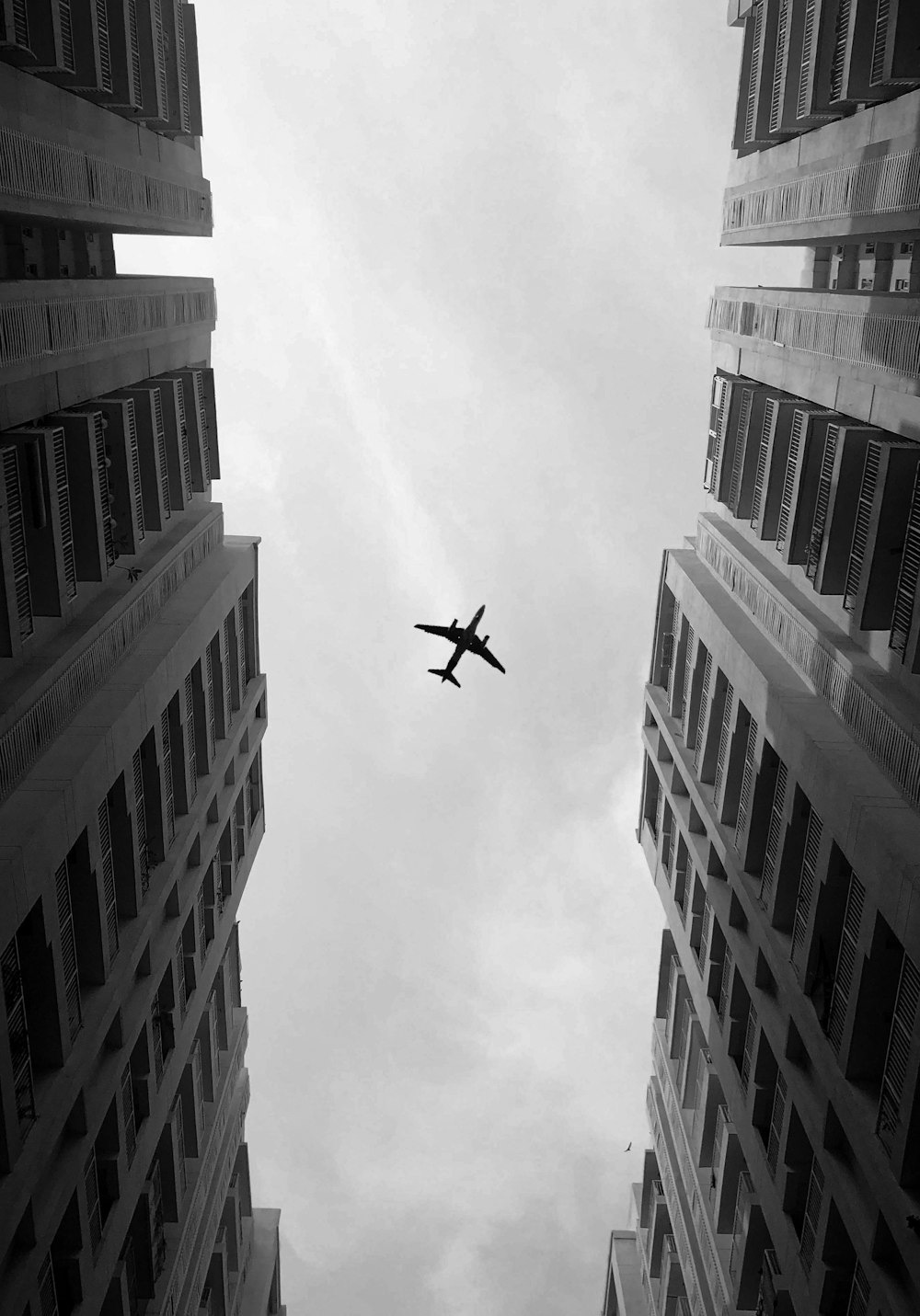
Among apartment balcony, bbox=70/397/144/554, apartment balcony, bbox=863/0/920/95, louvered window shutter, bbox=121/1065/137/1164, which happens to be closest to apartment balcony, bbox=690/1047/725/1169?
louvered window shutter, bbox=121/1065/137/1164

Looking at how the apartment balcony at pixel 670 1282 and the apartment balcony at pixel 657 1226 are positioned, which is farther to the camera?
the apartment balcony at pixel 657 1226

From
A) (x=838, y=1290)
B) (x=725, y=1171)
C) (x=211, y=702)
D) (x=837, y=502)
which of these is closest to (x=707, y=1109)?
(x=725, y=1171)

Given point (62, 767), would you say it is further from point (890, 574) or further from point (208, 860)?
point (890, 574)

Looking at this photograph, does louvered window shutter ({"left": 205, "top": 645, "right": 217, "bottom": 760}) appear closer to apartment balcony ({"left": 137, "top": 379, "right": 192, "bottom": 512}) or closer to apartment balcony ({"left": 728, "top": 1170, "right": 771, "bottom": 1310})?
apartment balcony ({"left": 137, "top": 379, "right": 192, "bottom": 512})

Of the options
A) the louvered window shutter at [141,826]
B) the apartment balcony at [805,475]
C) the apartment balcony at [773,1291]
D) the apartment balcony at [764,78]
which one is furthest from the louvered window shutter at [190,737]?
the apartment balcony at [764,78]

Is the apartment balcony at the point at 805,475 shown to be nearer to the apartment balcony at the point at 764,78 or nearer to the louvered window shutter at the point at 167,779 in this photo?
the apartment balcony at the point at 764,78
